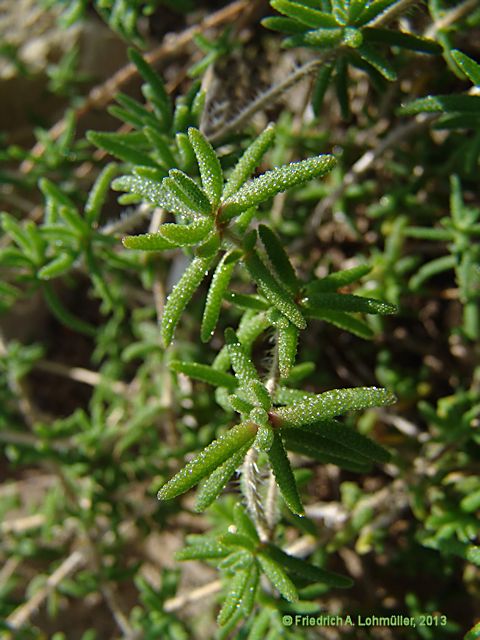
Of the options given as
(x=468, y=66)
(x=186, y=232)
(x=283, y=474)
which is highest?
(x=186, y=232)

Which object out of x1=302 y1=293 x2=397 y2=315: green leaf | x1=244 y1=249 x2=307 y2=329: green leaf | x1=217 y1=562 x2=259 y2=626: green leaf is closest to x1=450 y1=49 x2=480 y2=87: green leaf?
x1=302 y1=293 x2=397 y2=315: green leaf

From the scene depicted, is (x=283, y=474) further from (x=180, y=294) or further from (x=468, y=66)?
(x=468, y=66)

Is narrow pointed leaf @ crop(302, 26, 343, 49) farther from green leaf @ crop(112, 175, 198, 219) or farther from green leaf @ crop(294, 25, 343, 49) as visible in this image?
green leaf @ crop(112, 175, 198, 219)

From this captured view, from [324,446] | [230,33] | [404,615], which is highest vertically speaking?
[230,33]

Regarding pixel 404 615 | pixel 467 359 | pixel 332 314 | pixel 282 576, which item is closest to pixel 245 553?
pixel 282 576

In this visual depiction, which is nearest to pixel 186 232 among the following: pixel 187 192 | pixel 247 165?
pixel 187 192

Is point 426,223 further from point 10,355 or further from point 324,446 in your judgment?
point 10,355
